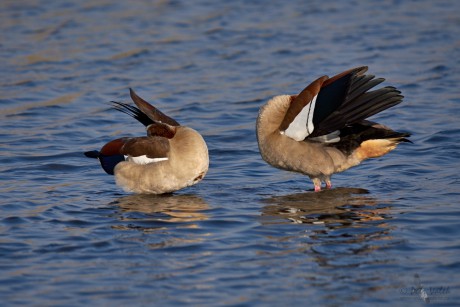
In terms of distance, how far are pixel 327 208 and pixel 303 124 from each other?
3.23 feet

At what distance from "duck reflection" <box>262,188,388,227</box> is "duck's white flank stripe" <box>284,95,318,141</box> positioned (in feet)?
2.14

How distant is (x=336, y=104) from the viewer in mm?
8898

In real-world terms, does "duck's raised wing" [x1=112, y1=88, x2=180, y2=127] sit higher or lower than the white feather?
higher

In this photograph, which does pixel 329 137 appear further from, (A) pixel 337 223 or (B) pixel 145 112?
(B) pixel 145 112

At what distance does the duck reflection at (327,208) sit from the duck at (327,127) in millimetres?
277

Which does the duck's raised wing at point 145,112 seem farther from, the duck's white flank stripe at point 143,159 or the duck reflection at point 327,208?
the duck reflection at point 327,208

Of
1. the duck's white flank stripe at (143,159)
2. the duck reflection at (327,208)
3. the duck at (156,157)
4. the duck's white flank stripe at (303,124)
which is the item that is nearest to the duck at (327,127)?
the duck's white flank stripe at (303,124)

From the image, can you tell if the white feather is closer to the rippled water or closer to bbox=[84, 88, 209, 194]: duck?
the rippled water

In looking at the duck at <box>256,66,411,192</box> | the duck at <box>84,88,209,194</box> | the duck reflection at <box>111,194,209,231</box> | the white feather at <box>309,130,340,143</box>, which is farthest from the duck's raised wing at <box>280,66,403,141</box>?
the duck reflection at <box>111,194,209,231</box>

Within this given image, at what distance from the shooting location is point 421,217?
8156 mm

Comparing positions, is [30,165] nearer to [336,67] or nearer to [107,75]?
[107,75]

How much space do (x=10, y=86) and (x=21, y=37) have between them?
2.78m

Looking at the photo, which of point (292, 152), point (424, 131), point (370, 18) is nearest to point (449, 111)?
point (424, 131)

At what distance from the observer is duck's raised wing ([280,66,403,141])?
29.3ft
